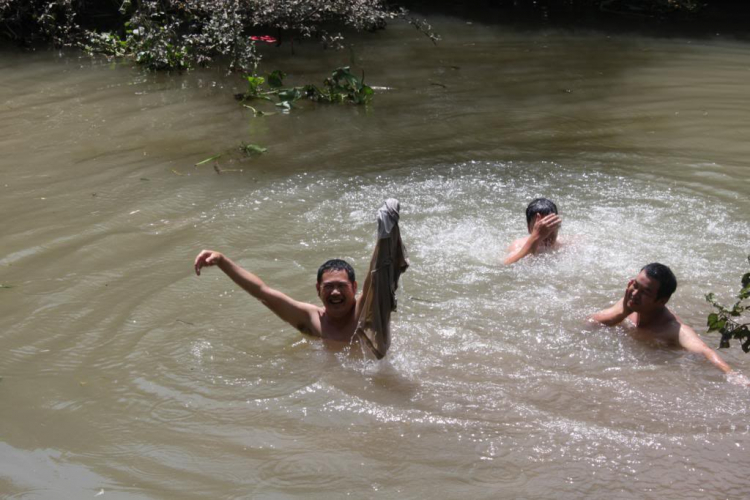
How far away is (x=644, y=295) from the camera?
17.2 feet

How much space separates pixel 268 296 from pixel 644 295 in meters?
2.38

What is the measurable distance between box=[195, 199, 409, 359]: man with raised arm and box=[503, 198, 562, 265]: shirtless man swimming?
1.86m

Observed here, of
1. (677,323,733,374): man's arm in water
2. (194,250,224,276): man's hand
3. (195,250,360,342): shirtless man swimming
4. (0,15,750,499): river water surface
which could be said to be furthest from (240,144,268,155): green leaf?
(677,323,733,374): man's arm in water

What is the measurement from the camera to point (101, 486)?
3.83 m

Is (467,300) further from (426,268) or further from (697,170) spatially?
(697,170)

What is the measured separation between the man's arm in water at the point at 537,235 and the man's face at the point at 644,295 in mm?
1149

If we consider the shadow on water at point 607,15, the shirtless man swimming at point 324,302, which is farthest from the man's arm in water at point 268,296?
the shadow on water at point 607,15

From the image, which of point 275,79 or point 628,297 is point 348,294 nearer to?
point 628,297

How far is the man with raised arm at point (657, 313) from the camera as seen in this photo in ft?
17.0

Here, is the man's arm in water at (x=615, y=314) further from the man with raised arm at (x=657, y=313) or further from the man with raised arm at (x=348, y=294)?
the man with raised arm at (x=348, y=294)

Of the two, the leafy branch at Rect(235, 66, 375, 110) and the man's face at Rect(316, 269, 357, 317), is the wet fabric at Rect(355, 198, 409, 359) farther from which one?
the leafy branch at Rect(235, 66, 375, 110)

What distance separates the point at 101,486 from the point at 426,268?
329 centimetres

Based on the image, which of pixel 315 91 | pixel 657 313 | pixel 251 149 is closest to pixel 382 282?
pixel 657 313

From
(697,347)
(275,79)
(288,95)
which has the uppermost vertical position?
(275,79)
